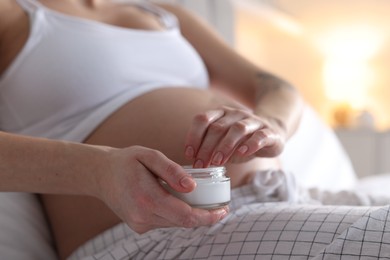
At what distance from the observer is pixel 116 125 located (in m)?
0.98

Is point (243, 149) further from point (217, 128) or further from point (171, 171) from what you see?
point (171, 171)

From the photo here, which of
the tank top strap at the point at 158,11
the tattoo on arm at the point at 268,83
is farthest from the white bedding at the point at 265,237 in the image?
the tank top strap at the point at 158,11

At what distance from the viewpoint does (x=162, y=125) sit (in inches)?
37.5

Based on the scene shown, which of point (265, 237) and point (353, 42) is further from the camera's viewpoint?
point (353, 42)

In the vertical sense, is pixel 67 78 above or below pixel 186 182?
below

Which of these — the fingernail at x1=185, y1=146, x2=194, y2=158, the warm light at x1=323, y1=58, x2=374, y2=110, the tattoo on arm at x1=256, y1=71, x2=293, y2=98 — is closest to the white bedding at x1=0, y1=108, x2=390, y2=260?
the fingernail at x1=185, y1=146, x2=194, y2=158

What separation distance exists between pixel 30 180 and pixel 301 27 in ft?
9.89

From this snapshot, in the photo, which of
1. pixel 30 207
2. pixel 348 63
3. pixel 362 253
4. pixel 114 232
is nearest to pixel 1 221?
pixel 30 207

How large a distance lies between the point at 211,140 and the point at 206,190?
14cm

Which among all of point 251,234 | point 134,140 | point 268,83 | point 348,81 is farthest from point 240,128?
point 348,81

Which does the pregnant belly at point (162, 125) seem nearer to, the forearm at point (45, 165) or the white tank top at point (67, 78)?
the white tank top at point (67, 78)

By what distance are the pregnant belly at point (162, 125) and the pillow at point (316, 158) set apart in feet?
1.88

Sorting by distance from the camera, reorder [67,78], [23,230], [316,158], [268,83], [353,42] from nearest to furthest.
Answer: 1. [23,230]
2. [67,78]
3. [268,83]
4. [316,158]
5. [353,42]

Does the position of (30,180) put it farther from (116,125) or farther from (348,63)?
(348,63)
